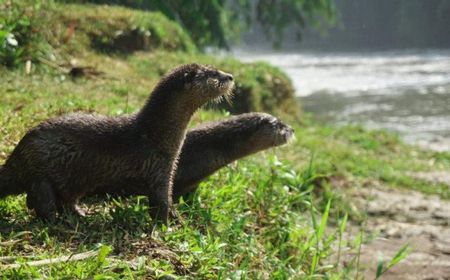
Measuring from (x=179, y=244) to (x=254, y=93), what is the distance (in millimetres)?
7878

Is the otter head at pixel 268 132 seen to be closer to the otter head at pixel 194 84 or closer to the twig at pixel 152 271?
the otter head at pixel 194 84

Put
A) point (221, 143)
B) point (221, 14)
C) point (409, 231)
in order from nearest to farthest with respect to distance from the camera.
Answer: point (221, 143) < point (409, 231) < point (221, 14)

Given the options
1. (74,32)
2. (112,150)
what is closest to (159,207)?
(112,150)

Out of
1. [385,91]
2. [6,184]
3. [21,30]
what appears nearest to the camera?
[6,184]

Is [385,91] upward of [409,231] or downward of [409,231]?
downward

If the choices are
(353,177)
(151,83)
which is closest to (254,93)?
(151,83)

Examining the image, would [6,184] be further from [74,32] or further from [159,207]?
[74,32]

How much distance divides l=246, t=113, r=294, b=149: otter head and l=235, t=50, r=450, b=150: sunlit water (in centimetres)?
753

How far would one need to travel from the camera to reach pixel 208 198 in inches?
193

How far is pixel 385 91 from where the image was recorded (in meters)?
20.3

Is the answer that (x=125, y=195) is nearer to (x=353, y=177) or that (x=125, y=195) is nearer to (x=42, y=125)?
(x=42, y=125)

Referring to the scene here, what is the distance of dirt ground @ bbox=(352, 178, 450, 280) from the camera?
5805 mm

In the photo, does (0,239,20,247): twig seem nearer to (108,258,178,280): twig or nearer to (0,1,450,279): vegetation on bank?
(0,1,450,279): vegetation on bank

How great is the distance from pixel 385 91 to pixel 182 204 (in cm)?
1665
